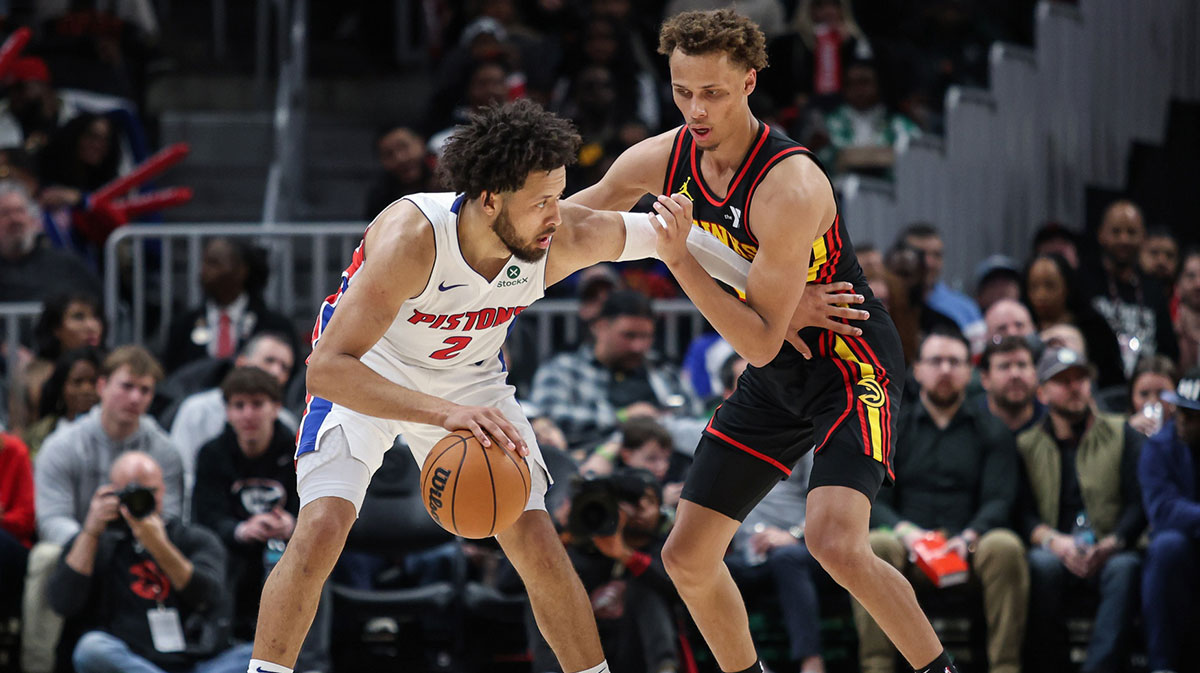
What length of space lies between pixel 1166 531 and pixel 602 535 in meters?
2.73

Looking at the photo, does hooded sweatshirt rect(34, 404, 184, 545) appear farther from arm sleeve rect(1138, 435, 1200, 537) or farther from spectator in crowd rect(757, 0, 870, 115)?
spectator in crowd rect(757, 0, 870, 115)

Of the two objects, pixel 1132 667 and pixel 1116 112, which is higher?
pixel 1116 112

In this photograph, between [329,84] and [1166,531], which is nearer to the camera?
[1166,531]

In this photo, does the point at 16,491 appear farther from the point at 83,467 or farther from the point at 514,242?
the point at 514,242

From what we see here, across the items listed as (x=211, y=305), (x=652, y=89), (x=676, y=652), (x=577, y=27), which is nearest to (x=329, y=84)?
(x=577, y=27)

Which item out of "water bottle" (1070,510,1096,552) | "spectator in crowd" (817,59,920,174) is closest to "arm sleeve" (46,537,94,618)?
"water bottle" (1070,510,1096,552)

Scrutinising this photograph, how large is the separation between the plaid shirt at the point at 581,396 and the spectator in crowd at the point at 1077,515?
1950mm

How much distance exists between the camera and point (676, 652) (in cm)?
753

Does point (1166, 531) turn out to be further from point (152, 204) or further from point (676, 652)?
point (152, 204)

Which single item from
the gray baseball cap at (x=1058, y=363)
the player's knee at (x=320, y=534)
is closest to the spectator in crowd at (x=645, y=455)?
the gray baseball cap at (x=1058, y=363)

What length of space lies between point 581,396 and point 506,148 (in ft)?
13.0

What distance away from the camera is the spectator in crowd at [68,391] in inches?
338

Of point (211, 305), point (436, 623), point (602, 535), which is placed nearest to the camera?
point (602, 535)

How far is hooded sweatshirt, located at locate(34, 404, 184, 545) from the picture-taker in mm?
8008
